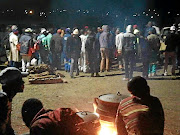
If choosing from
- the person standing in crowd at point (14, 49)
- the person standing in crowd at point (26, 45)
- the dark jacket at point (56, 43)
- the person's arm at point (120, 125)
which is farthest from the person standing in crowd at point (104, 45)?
the person's arm at point (120, 125)

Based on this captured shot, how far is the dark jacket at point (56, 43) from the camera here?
13070 mm

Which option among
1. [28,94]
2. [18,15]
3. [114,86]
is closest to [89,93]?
[114,86]

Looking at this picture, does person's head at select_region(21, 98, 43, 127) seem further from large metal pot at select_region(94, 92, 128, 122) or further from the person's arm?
large metal pot at select_region(94, 92, 128, 122)

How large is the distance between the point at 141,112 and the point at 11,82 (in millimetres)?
1964

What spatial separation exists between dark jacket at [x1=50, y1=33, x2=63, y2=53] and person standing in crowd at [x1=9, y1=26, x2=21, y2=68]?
182cm

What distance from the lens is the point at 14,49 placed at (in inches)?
483

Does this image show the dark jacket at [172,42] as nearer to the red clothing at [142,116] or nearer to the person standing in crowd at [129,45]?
the person standing in crowd at [129,45]

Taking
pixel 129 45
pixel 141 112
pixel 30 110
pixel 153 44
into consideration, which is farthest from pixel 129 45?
pixel 30 110

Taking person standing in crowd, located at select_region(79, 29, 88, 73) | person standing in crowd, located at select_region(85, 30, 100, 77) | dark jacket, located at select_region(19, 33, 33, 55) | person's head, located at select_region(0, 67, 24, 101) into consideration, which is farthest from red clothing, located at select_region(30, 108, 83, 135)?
person standing in crowd, located at select_region(79, 29, 88, 73)

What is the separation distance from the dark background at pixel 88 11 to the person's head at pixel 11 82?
2099 cm

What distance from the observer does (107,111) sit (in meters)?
4.41

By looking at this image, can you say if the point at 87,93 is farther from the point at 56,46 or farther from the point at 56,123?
the point at 56,123

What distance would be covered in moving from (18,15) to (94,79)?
1624 cm

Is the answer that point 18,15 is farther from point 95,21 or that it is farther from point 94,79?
point 94,79
